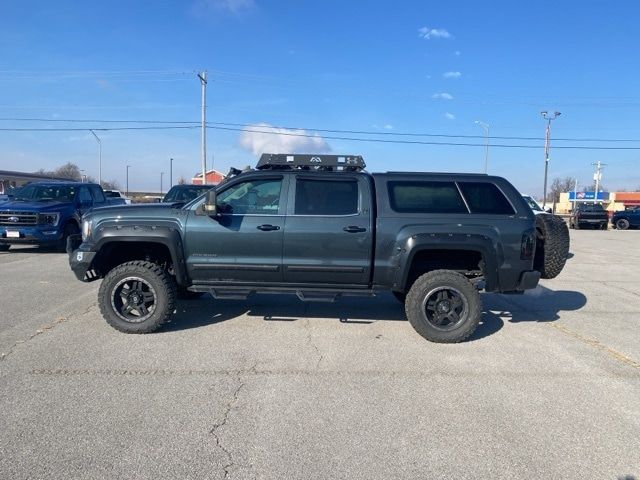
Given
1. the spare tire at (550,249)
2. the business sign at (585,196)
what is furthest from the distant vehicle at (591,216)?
the business sign at (585,196)

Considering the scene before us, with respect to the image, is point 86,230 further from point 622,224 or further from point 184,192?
point 622,224

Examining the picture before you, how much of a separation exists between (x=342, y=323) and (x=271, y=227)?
5.35ft

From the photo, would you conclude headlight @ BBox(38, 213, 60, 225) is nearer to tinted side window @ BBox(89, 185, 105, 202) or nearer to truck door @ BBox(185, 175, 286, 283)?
tinted side window @ BBox(89, 185, 105, 202)

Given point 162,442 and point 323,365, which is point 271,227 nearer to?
point 323,365

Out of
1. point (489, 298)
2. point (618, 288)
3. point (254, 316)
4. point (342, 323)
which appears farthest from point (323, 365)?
point (618, 288)

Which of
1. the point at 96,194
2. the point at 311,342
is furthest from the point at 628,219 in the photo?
the point at 311,342

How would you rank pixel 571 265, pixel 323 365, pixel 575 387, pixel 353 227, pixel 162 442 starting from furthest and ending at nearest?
1. pixel 571 265
2. pixel 353 227
3. pixel 323 365
4. pixel 575 387
5. pixel 162 442

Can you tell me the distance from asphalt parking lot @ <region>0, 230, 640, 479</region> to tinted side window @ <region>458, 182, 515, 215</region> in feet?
5.08

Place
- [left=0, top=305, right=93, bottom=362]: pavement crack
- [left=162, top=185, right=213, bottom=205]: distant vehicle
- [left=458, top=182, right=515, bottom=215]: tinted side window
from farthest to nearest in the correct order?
1. [left=162, top=185, right=213, bottom=205]: distant vehicle
2. [left=458, top=182, right=515, bottom=215]: tinted side window
3. [left=0, top=305, right=93, bottom=362]: pavement crack

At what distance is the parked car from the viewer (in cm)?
1166

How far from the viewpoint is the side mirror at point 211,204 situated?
520 cm

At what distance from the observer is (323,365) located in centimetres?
452

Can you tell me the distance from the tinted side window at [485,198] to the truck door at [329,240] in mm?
1194

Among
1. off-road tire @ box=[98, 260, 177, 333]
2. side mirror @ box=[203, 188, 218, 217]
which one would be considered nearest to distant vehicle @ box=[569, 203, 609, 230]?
side mirror @ box=[203, 188, 218, 217]
